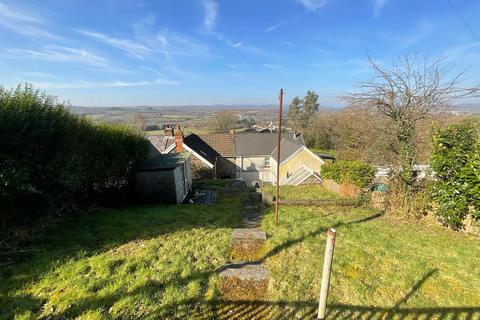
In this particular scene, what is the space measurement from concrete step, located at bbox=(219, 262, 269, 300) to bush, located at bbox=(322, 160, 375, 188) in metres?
8.61

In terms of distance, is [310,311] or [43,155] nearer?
[310,311]

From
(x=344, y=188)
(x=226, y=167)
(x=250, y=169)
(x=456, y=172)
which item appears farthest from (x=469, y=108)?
(x=226, y=167)

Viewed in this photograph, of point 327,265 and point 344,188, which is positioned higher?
point 327,265

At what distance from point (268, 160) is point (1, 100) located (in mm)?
27562

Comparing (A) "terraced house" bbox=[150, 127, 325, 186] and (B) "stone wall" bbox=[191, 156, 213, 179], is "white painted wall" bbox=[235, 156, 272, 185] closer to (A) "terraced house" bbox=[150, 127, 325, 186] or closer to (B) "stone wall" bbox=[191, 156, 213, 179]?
(A) "terraced house" bbox=[150, 127, 325, 186]

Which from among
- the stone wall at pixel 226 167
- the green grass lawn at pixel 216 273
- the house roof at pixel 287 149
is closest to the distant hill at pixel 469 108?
the green grass lawn at pixel 216 273

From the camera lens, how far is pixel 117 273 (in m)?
4.86

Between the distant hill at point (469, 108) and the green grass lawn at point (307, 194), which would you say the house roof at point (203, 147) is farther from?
the distant hill at point (469, 108)

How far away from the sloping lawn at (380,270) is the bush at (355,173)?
3802 millimetres

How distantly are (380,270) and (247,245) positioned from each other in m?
2.84

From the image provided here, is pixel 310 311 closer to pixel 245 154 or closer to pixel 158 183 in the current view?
pixel 158 183

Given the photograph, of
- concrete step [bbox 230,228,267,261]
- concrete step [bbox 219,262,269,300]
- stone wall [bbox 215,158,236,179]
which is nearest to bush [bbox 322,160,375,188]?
concrete step [bbox 230,228,267,261]

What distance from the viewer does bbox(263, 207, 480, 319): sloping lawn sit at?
4238 mm

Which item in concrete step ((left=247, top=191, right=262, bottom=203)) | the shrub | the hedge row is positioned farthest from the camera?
concrete step ((left=247, top=191, right=262, bottom=203))
